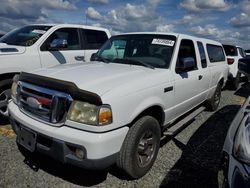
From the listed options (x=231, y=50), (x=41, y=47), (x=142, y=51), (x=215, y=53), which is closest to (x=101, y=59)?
(x=142, y=51)

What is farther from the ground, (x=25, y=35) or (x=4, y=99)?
(x=25, y=35)

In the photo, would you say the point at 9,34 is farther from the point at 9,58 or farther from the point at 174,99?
the point at 174,99

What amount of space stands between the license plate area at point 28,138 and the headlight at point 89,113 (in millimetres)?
529

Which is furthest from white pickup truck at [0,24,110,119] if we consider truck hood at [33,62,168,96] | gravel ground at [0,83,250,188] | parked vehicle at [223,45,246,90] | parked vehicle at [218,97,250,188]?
parked vehicle at [223,45,246,90]

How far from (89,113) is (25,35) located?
3701mm

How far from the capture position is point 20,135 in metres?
3.10

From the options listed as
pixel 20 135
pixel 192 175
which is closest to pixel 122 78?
pixel 20 135

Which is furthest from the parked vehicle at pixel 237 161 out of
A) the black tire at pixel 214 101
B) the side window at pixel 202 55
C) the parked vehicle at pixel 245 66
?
the black tire at pixel 214 101

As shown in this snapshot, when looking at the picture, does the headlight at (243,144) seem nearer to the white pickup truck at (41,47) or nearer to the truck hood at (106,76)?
the truck hood at (106,76)

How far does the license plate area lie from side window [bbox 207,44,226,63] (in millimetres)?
4083

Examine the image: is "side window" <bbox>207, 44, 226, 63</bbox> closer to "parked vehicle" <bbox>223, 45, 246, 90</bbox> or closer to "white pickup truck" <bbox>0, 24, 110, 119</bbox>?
"white pickup truck" <bbox>0, 24, 110, 119</bbox>

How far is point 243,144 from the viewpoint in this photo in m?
1.95

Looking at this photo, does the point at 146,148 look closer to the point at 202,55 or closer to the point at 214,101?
the point at 202,55

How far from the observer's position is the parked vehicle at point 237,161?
182 cm
